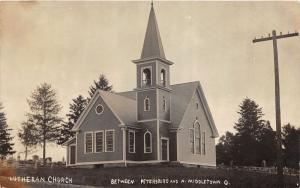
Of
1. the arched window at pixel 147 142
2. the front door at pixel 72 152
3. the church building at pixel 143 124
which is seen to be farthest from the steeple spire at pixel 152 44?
the front door at pixel 72 152

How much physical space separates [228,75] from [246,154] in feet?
64.7

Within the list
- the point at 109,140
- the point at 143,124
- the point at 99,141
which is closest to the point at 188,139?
the point at 143,124

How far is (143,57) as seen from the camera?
28.0 meters

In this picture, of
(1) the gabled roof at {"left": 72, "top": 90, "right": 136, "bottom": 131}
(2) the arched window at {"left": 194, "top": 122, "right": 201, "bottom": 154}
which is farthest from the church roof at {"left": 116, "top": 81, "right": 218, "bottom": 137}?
(1) the gabled roof at {"left": 72, "top": 90, "right": 136, "bottom": 131}

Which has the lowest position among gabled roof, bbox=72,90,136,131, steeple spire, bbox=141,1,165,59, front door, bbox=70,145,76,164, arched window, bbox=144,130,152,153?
front door, bbox=70,145,76,164

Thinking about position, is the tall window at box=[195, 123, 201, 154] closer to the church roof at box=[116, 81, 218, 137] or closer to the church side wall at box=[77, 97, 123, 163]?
the church roof at box=[116, 81, 218, 137]

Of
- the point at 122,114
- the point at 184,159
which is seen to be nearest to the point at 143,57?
the point at 122,114

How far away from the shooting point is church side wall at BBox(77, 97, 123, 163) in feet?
90.5

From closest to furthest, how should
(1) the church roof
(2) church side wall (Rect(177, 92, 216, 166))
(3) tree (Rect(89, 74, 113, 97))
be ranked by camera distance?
(2) church side wall (Rect(177, 92, 216, 166)) < (1) the church roof < (3) tree (Rect(89, 74, 113, 97))

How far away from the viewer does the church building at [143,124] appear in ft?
90.6

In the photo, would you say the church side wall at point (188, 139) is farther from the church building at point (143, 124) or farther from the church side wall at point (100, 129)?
the church side wall at point (100, 129)

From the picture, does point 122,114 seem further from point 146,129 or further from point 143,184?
point 143,184

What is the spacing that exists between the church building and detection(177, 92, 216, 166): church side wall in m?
0.05

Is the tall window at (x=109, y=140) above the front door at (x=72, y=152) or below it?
above
